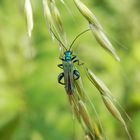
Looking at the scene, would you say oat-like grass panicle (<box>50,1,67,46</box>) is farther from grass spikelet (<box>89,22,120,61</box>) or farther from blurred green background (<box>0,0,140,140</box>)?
blurred green background (<box>0,0,140,140</box>)

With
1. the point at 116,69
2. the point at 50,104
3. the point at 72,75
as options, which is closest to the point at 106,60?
the point at 116,69

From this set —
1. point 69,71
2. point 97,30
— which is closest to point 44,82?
point 69,71

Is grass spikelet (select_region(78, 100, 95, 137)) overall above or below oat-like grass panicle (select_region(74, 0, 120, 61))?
below

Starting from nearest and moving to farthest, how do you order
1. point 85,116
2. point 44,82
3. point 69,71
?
point 85,116
point 69,71
point 44,82

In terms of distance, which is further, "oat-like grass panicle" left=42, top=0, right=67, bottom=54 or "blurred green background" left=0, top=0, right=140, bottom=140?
"blurred green background" left=0, top=0, right=140, bottom=140

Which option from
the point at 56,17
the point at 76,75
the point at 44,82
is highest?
the point at 44,82

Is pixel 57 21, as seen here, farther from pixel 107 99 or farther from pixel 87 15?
Answer: pixel 107 99

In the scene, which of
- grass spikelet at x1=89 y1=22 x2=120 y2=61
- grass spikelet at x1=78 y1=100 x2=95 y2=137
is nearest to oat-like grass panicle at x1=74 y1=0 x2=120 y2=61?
grass spikelet at x1=89 y1=22 x2=120 y2=61

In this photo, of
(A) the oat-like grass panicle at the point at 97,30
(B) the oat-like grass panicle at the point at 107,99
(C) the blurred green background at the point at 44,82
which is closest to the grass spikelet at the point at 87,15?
(A) the oat-like grass panicle at the point at 97,30

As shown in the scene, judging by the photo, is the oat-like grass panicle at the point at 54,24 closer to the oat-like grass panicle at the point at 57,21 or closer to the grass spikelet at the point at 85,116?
the oat-like grass panicle at the point at 57,21
